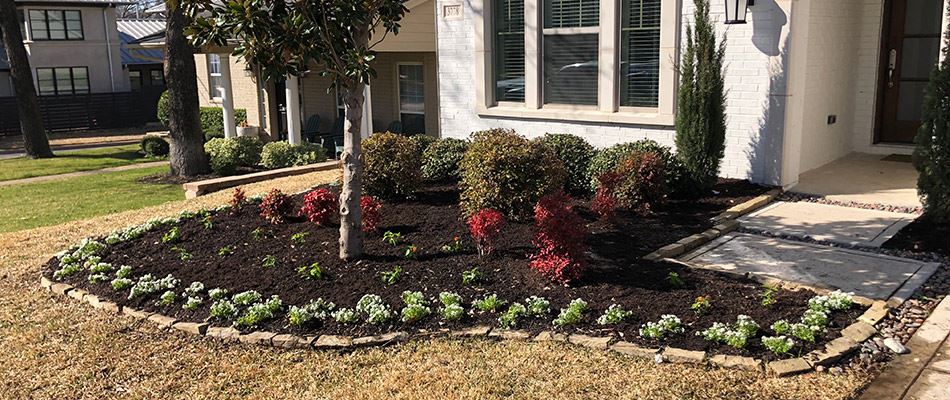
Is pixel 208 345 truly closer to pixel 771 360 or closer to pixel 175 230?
pixel 175 230

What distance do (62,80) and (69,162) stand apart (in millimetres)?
16013

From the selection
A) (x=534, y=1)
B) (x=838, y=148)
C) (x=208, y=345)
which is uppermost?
(x=534, y=1)

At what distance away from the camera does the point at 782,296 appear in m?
5.77

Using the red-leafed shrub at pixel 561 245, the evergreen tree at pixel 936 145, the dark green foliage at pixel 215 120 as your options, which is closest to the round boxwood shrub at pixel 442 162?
the red-leafed shrub at pixel 561 245

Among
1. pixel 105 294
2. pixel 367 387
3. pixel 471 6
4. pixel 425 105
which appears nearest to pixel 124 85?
pixel 425 105

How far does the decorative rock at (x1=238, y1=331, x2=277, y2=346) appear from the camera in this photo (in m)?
5.50

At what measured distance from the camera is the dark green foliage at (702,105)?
8781 millimetres

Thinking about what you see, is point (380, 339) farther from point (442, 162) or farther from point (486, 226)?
point (442, 162)

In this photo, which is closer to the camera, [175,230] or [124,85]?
[175,230]

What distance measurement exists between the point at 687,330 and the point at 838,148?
23.7ft

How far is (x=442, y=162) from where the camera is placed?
1054 centimetres

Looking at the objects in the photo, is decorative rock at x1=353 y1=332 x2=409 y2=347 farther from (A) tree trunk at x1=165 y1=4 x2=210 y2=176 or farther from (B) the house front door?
(A) tree trunk at x1=165 y1=4 x2=210 y2=176

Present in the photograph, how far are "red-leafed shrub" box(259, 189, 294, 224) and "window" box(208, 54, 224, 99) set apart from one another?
1637cm

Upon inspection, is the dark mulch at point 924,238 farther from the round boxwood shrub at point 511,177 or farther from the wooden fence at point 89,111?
the wooden fence at point 89,111
